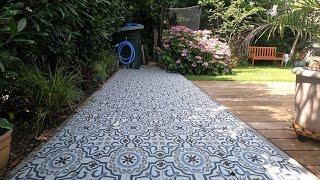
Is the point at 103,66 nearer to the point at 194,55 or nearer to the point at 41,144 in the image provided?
the point at 194,55

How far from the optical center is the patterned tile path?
2.19m

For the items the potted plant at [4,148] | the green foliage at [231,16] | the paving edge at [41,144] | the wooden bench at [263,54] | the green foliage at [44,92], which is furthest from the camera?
the wooden bench at [263,54]

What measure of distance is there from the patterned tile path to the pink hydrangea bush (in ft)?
12.3

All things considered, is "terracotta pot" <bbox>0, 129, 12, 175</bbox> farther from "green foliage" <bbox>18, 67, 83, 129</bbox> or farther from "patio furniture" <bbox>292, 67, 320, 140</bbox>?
"patio furniture" <bbox>292, 67, 320, 140</bbox>

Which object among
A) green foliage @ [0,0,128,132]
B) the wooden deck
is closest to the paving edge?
green foliage @ [0,0,128,132]

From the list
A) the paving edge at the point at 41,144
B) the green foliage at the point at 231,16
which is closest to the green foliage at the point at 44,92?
the paving edge at the point at 41,144

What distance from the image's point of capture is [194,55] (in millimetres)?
7977

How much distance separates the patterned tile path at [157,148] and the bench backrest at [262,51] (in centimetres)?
759

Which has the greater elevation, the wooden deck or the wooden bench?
the wooden bench

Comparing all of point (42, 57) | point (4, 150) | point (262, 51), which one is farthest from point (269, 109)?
point (262, 51)

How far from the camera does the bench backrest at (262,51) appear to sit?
11125mm

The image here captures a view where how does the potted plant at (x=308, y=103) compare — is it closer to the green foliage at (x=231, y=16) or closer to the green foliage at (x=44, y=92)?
the green foliage at (x=44, y=92)

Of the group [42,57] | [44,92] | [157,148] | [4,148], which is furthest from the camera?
[42,57]

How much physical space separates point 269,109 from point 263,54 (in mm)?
7732
